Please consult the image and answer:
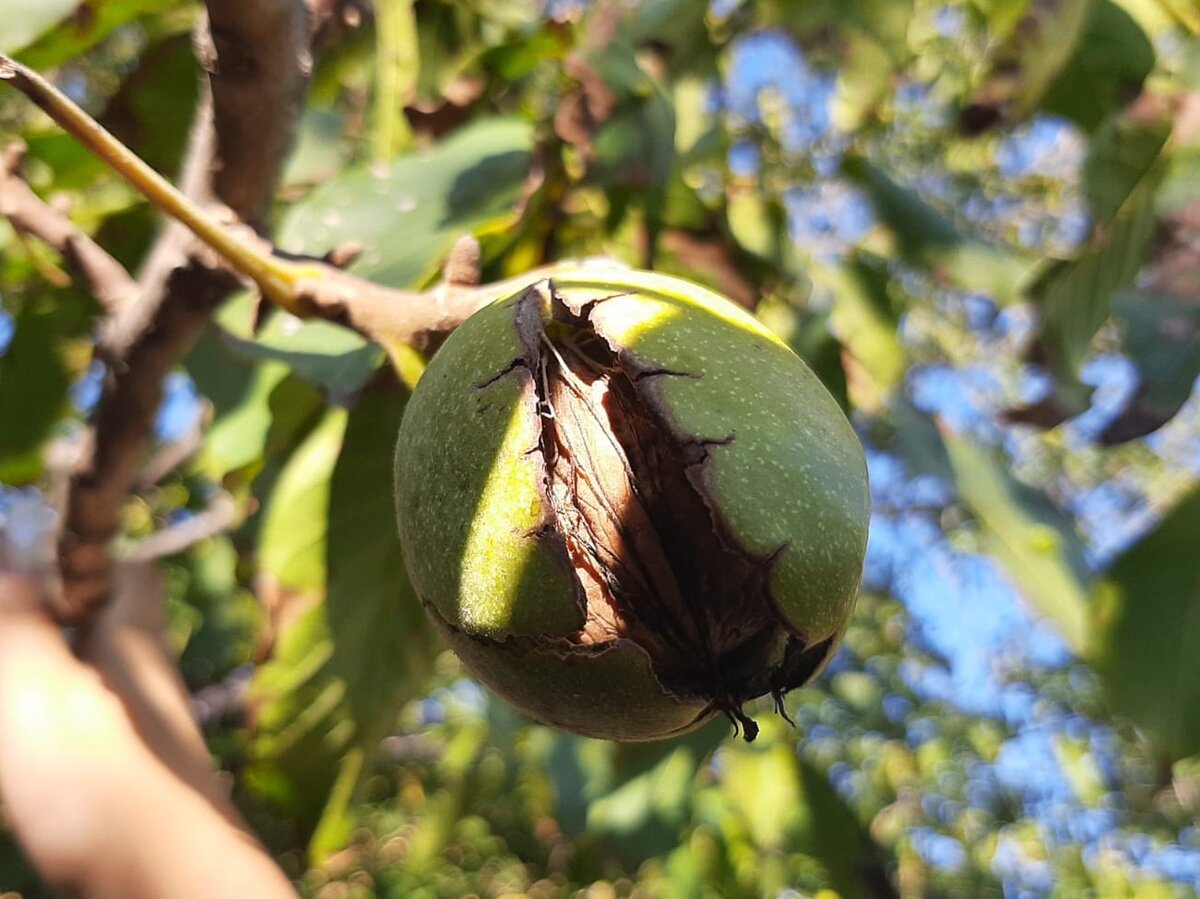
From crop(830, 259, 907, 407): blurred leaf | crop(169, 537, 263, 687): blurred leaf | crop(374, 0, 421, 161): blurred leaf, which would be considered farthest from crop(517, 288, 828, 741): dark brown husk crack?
crop(169, 537, 263, 687): blurred leaf

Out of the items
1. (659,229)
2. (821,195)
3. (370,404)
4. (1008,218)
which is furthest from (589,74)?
(1008,218)

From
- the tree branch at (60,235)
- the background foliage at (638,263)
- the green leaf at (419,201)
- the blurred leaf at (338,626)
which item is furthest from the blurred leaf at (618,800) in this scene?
the tree branch at (60,235)

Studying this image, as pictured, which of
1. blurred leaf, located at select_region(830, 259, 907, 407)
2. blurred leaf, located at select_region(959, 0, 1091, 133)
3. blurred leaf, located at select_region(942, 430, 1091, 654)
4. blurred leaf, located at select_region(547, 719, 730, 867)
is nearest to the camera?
blurred leaf, located at select_region(959, 0, 1091, 133)

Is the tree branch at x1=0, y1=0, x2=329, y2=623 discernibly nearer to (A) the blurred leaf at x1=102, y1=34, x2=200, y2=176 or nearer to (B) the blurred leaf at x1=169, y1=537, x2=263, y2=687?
(A) the blurred leaf at x1=102, y1=34, x2=200, y2=176

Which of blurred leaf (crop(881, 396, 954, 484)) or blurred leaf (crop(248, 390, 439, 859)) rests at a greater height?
blurred leaf (crop(248, 390, 439, 859))

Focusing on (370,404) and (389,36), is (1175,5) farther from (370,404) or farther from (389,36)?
(370,404)

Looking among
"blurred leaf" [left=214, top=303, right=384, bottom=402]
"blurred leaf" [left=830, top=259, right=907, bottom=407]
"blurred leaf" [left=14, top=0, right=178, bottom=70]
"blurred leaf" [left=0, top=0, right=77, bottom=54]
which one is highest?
"blurred leaf" [left=0, top=0, right=77, bottom=54]

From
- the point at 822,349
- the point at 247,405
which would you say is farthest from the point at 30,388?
the point at 822,349
